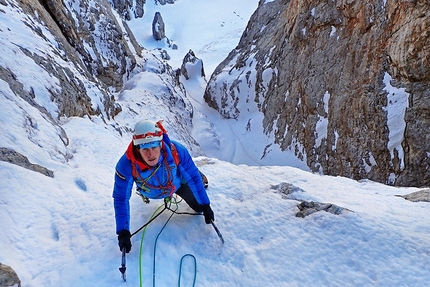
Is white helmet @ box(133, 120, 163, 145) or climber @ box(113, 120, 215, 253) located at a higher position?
white helmet @ box(133, 120, 163, 145)

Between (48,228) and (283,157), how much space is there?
16.6m

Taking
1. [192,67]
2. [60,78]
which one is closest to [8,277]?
[60,78]

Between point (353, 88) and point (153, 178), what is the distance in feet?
43.9

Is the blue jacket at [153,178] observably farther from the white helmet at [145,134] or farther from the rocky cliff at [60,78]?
the rocky cliff at [60,78]

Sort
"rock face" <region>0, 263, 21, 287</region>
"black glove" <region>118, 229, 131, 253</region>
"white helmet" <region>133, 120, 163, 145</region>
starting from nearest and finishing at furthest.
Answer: "rock face" <region>0, 263, 21, 287</region>, "white helmet" <region>133, 120, 163, 145</region>, "black glove" <region>118, 229, 131, 253</region>

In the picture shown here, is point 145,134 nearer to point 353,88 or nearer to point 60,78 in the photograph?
point 60,78

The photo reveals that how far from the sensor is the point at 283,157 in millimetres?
19688

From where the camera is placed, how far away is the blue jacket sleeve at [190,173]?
4.68 meters

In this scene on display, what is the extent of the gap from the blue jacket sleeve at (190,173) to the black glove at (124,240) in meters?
1.20

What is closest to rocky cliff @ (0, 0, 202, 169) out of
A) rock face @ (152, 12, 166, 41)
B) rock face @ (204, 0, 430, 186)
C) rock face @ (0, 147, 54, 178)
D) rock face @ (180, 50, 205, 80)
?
rock face @ (0, 147, 54, 178)

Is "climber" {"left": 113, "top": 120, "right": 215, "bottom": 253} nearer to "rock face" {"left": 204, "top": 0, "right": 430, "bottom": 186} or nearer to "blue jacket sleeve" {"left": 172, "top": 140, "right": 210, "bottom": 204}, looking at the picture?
"blue jacket sleeve" {"left": 172, "top": 140, "right": 210, "bottom": 204}

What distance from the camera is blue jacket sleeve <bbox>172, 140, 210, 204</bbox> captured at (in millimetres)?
4675

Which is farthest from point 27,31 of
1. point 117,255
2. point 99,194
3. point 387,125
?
point 387,125

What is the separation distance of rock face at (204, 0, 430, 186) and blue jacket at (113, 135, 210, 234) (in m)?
10.3
